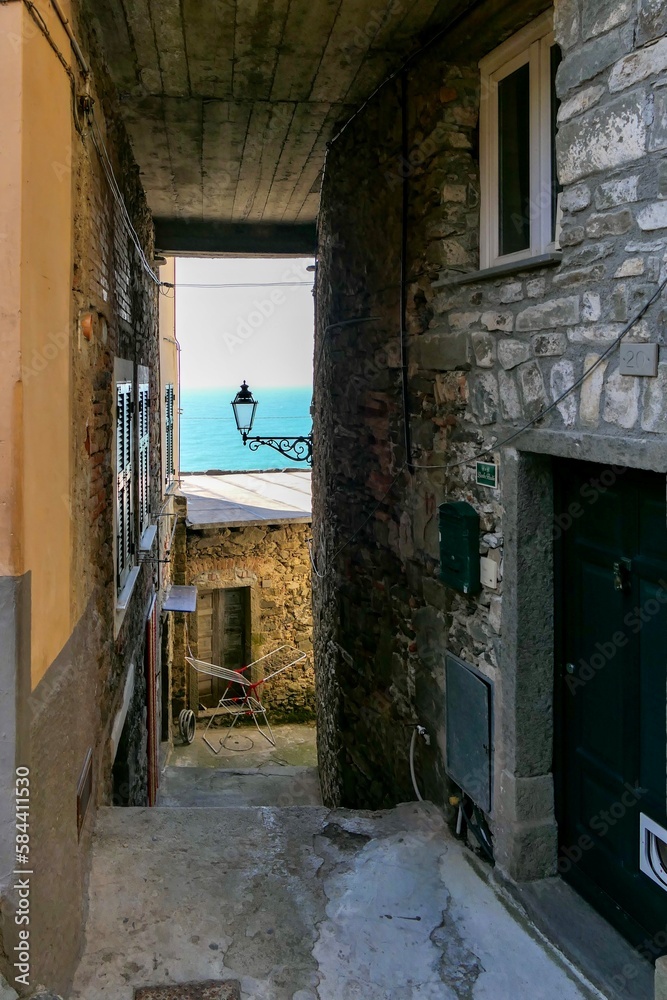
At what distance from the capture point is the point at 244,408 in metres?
8.41

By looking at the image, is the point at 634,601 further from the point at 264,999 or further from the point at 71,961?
the point at 71,961

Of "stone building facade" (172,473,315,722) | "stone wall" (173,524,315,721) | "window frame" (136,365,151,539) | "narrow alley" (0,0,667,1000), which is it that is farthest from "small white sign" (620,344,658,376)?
"stone wall" (173,524,315,721)

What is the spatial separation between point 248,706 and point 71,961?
9306 mm

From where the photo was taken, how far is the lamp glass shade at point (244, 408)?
27.4ft

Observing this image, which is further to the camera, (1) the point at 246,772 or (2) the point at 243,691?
(2) the point at 243,691

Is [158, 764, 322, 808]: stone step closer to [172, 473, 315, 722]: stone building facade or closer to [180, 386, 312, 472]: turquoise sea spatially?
[172, 473, 315, 722]: stone building facade

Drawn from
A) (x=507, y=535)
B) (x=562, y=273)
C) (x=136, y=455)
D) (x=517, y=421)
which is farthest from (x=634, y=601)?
(x=136, y=455)

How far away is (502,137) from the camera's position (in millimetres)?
3551

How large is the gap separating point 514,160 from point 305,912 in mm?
3298

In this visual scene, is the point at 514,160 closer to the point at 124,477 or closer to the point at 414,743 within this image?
the point at 414,743

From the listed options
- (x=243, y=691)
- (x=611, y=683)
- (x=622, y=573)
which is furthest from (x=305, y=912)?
(x=243, y=691)

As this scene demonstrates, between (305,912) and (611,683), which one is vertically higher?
(611,683)

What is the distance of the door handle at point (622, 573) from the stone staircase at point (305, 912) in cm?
137

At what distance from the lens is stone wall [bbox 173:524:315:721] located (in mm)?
11477
